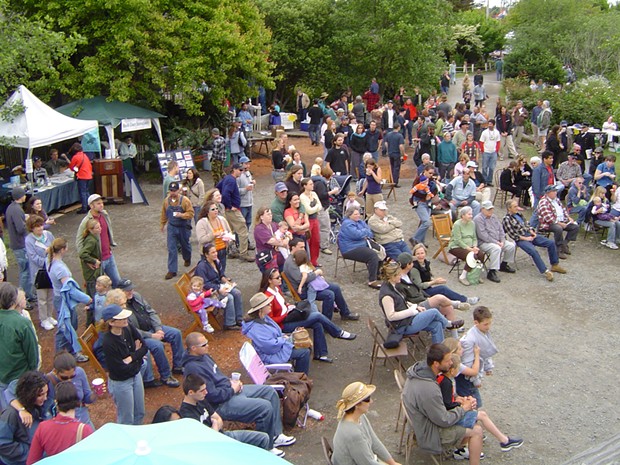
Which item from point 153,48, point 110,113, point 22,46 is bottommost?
point 110,113

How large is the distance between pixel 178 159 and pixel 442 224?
787 centimetres

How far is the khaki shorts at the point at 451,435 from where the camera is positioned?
6438mm

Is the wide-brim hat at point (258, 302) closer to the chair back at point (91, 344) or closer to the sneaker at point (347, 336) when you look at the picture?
the sneaker at point (347, 336)

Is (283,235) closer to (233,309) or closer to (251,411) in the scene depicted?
(233,309)

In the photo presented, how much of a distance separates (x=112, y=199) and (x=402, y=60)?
46.2 ft

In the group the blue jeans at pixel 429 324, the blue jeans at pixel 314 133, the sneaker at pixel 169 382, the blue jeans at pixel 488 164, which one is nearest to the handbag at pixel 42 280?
the sneaker at pixel 169 382

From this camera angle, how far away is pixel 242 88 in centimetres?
1961

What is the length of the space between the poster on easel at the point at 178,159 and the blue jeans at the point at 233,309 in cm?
821

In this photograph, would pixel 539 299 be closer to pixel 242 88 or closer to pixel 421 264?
pixel 421 264

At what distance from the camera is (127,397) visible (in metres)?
6.85

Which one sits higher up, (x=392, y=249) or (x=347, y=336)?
(x=392, y=249)

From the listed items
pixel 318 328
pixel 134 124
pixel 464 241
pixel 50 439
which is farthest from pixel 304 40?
pixel 50 439

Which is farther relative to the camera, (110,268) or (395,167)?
(395,167)

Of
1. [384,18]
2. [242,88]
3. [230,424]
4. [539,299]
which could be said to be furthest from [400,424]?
[384,18]
